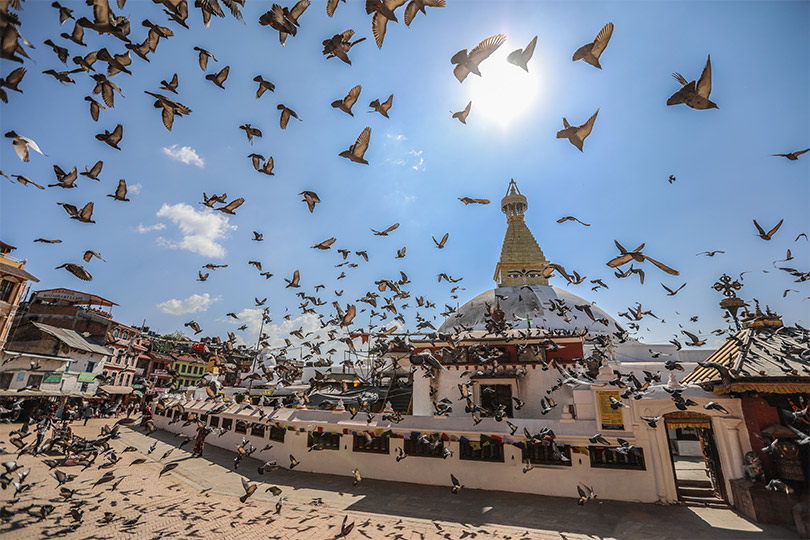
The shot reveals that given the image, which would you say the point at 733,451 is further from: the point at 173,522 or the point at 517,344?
the point at 173,522

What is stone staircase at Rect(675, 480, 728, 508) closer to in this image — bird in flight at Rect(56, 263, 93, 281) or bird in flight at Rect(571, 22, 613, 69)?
bird in flight at Rect(571, 22, 613, 69)

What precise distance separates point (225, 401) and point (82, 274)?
20.4 m

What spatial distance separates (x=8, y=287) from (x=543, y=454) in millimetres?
40348

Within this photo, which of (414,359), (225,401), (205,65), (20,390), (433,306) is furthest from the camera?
(20,390)

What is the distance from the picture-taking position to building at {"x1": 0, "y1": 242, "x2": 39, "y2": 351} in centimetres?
2739

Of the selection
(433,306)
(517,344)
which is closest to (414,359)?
(433,306)

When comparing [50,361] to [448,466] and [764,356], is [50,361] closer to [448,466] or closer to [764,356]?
[448,466]

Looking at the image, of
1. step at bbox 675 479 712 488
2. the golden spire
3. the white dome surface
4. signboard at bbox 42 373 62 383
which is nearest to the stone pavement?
step at bbox 675 479 712 488

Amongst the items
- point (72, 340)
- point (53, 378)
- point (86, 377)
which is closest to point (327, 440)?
point (53, 378)

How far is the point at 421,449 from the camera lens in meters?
14.7

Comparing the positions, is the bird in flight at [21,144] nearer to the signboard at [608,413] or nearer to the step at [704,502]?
the signboard at [608,413]

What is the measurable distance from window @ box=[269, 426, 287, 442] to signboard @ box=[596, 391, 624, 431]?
14.1 metres

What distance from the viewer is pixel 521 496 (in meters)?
12.9

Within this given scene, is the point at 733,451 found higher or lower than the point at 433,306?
lower
